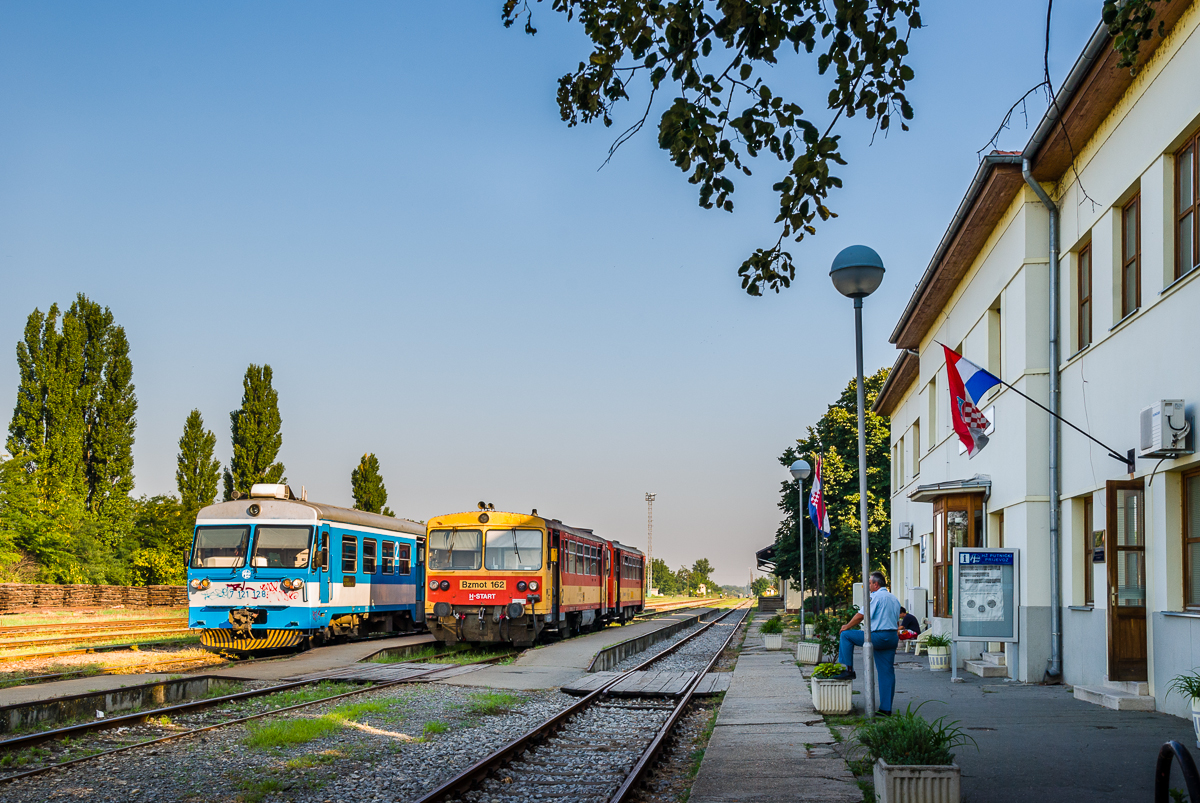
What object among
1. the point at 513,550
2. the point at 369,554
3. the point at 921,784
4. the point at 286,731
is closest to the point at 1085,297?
the point at 921,784

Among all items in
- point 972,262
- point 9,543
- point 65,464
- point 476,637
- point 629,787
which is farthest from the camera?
point 65,464

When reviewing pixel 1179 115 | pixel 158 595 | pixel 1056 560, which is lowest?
pixel 158 595

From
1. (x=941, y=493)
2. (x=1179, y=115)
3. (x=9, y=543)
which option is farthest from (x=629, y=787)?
(x=9, y=543)

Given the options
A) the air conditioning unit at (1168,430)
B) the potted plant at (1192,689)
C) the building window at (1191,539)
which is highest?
the air conditioning unit at (1168,430)

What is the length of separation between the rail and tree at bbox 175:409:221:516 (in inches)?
2055

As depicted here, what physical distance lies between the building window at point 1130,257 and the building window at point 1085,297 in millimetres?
1281

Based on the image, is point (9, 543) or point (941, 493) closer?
point (941, 493)

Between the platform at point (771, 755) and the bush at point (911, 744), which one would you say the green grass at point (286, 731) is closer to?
the platform at point (771, 755)

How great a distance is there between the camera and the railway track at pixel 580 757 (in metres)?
8.48

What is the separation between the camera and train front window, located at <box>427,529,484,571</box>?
2264cm

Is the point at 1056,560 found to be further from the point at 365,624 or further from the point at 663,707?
the point at 365,624

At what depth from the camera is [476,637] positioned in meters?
22.3

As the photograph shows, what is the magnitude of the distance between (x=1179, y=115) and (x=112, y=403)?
47584 mm

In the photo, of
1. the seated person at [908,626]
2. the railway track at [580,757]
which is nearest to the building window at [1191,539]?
the seated person at [908,626]
